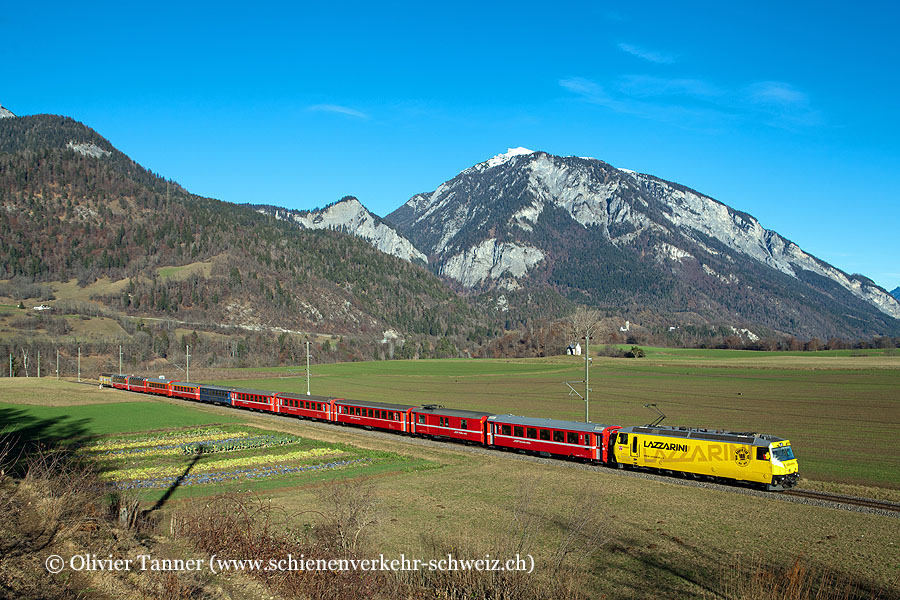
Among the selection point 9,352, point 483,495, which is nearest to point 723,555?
point 483,495

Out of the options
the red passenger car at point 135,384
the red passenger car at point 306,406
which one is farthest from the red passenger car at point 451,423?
the red passenger car at point 135,384

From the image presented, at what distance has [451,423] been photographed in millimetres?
45438

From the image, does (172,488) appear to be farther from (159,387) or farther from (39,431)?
(159,387)

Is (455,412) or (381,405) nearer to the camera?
(455,412)

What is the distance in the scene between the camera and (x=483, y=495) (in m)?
28.6

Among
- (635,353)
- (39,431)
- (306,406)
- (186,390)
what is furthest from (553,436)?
(635,353)

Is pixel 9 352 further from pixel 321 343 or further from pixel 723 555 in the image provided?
pixel 723 555

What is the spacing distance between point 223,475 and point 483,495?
15378 mm

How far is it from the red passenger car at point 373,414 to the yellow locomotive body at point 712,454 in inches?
797

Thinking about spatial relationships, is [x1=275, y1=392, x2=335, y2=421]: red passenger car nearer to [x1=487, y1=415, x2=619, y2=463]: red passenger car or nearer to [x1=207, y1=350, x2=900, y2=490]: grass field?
[x1=207, y1=350, x2=900, y2=490]: grass field

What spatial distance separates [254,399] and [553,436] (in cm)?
4283

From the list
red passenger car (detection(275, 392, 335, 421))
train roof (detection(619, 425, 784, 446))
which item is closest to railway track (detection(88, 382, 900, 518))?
train roof (detection(619, 425, 784, 446))

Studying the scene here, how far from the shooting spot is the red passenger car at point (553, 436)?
35997 millimetres

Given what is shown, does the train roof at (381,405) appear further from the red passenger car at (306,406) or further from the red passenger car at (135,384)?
the red passenger car at (135,384)
